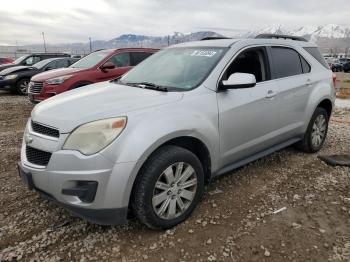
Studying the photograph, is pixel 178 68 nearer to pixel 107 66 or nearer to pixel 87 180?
pixel 87 180

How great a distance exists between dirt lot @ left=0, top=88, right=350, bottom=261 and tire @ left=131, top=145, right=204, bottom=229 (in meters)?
0.16

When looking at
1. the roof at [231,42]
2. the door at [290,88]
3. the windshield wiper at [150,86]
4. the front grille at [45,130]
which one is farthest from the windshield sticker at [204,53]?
the front grille at [45,130]

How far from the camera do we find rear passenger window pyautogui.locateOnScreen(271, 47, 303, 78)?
162 inches

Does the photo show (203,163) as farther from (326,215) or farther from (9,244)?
(9,244)

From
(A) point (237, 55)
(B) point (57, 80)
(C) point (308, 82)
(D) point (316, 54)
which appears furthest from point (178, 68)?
(B) point (57, 80)

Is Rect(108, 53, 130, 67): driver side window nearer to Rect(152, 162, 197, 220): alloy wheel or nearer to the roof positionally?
the roof

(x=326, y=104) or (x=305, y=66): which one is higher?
(x=305, y=66)

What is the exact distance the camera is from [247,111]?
3.53 metres

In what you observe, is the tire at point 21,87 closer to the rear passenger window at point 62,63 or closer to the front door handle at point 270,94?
the rear passenger window at point 62,63

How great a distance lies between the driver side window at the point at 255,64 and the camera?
12.4ft

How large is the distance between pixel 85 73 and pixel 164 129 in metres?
5.56


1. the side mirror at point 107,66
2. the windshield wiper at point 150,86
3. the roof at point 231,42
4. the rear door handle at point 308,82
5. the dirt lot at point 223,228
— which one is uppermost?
the roof at point 231,42

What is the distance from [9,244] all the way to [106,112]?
1.38 m

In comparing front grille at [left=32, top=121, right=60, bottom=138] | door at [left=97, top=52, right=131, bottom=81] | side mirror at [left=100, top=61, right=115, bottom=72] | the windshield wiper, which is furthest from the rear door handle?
door at [left=97, top=52, right=131, bottom=81]
